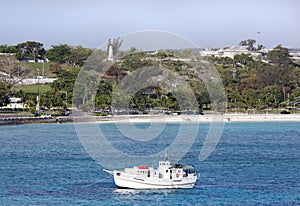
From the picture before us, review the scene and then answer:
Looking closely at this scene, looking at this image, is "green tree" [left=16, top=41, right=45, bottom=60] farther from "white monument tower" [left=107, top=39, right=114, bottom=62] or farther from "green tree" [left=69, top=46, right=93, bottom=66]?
"white monument tower" [left=107, top=39, right=114, bottom=62]

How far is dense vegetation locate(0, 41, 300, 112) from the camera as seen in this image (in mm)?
110062

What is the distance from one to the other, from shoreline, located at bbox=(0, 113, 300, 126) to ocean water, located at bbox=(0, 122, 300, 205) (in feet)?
34.9

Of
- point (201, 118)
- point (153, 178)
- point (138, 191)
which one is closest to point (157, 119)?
point (201, 118)

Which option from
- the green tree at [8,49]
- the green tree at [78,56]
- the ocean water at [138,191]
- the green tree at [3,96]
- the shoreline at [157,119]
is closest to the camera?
the ocean water at [138,191]

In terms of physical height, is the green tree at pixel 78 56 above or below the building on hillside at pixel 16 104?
above

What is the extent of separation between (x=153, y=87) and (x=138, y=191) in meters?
72.2

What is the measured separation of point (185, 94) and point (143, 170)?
74139 mm

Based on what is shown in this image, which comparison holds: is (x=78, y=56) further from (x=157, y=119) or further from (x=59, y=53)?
(x=157, y=119)

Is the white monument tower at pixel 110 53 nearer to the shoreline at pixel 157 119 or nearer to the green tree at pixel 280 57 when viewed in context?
the shoreline at pixel 157 119

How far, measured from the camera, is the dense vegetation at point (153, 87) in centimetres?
11006

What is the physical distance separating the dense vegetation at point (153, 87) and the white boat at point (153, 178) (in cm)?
6160

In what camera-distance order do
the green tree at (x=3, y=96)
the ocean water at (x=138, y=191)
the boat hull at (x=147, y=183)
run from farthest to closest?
1. the green tree at (x=3, y=96)
2. the boat hull at (x=147, y=183)
3. the ocean water at (x=138, y=191)

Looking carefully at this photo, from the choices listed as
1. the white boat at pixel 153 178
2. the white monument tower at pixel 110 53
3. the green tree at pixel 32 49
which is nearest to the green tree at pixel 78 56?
the green tree at pixel 32 49

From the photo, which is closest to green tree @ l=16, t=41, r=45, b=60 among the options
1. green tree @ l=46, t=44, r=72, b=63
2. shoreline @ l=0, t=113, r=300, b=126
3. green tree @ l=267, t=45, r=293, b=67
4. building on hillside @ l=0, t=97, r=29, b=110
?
green tree @ l=46, t=44, r=72, b=63
